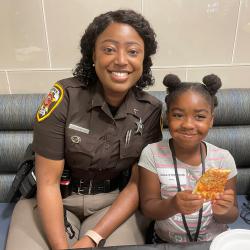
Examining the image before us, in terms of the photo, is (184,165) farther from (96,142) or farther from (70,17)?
(70,17)

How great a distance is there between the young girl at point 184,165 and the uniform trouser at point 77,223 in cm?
11

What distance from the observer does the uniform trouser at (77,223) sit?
110 centimetres

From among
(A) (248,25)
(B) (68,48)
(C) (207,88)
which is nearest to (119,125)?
(C) (207,88)

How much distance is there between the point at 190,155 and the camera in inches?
43.3

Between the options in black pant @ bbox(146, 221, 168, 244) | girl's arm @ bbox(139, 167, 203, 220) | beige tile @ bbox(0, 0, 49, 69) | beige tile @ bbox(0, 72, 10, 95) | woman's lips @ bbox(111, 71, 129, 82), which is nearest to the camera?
girl's arm @ bbox(139, 167, 203, 220)

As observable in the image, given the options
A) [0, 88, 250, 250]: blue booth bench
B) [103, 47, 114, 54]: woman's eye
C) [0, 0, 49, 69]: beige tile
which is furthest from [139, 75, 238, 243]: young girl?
[0, 0, 49, 69]: beige tile

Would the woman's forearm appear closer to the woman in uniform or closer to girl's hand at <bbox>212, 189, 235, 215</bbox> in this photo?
the woman in uniform

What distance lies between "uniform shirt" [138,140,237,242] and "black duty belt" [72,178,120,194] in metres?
0.24

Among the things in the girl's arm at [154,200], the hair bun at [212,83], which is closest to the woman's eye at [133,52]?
the hair bun at [212,83]

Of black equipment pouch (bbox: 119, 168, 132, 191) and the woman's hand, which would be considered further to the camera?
black equipment pouch (bbox: 119, 168, 132, 191)

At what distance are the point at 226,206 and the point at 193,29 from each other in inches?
39.0

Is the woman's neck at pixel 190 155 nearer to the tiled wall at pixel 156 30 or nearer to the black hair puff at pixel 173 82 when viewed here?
the black hair puff at pixel 173 82

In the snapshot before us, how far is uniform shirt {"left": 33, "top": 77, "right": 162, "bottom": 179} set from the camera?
113 cm

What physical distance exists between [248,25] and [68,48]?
3.08 feet
